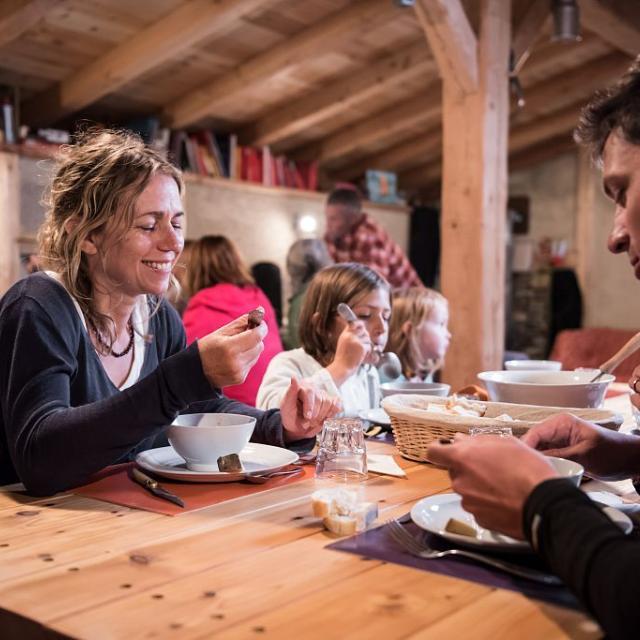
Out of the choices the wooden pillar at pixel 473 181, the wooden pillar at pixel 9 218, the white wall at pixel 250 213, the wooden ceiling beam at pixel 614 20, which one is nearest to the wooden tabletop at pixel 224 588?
the wooden pillar at pixel 473 181

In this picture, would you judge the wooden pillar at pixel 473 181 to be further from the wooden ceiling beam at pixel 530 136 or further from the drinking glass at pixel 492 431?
the wooden ceiling beam at pixel 530 136

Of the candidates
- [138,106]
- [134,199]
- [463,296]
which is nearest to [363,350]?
[134,199]

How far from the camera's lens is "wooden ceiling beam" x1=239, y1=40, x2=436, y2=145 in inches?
242

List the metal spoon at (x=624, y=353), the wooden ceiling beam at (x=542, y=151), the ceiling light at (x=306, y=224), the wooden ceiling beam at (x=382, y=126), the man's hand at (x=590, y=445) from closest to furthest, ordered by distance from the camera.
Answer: the man's hand at (x=590, y=445) → the metal spoon at (x=624, y=353) → the wooden ceiling beam at (x=382, y=126) → the ceiling light at (x=306, y=224) → the wooden ceiling beam at (x=542, y=151)

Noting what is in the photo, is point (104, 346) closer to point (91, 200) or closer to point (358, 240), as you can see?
point (91, 200)

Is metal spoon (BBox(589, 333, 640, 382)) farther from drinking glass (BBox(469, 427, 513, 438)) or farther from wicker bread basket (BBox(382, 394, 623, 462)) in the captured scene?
drinking glass (BBox(469, 427, 513, 438))

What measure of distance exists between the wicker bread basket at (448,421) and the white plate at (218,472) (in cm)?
24

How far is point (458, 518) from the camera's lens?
1.12m

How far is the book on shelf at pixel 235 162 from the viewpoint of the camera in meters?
6.43

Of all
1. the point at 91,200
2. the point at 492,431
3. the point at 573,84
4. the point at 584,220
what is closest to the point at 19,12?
the point at 91,200

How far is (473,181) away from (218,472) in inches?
120

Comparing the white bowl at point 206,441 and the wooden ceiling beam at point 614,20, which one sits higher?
the wooden ceiling beam at point 614,20

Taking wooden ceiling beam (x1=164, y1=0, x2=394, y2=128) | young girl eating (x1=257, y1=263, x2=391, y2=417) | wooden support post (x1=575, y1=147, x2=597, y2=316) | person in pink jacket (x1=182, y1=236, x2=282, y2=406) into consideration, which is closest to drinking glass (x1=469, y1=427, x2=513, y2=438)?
young girl eating (x1=257, y1=263, x2=391, y2=417)

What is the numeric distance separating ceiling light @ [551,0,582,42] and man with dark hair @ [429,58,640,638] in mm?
3394
